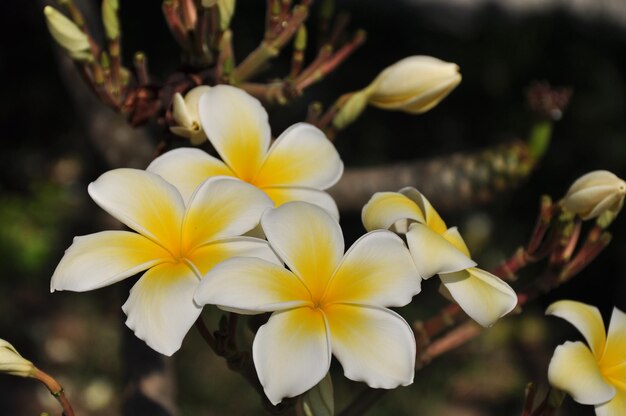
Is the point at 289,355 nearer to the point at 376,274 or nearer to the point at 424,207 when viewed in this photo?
the point at 376,274

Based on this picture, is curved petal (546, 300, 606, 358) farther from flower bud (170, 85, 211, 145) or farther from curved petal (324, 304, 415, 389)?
flower bud (170, 85, 211, 145)

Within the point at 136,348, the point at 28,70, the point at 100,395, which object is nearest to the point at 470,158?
the point at 136,348

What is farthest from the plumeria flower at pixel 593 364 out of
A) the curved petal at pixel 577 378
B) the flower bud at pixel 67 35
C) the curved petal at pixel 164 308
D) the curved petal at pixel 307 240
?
the flower bud at pixel 67 35

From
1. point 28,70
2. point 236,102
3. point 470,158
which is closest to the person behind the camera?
point 236,102

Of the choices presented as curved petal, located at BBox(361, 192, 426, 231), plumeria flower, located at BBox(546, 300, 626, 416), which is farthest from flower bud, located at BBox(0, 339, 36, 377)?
plumeria flower, located at BBox(546, 300, 626, 416)

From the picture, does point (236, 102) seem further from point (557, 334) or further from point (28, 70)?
point (28, 70)

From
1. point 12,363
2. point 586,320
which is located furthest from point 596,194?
point 12,363
